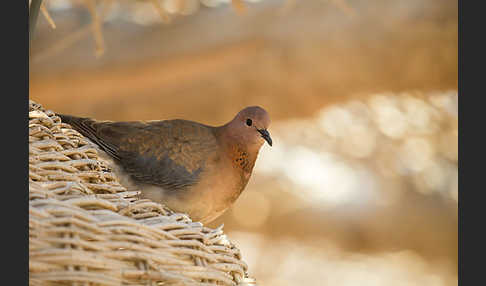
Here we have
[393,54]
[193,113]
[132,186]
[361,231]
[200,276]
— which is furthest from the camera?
[361,231]

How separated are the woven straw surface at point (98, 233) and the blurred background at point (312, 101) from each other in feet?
4.31

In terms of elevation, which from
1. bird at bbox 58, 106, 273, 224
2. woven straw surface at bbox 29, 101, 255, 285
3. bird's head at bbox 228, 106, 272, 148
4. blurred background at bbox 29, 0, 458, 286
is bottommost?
woven straw surface at bbox 29, 101, 255, 285

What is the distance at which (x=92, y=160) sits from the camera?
0.60 metres

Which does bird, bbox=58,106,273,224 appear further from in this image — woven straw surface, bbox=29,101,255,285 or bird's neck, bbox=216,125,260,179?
woven straw surface, bbox=29,101,255,285

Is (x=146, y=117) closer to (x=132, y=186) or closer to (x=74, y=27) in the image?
(x=74, y=27)

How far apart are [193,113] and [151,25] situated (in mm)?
373

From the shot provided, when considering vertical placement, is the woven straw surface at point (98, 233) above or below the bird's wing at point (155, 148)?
below

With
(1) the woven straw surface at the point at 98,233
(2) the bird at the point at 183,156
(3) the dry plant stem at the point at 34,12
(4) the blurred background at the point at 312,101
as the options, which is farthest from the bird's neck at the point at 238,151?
(4) the blurred background at the point at 312,101

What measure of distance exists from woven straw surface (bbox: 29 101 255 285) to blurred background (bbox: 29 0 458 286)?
4.31 feet

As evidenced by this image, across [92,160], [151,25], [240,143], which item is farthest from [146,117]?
[92,160]

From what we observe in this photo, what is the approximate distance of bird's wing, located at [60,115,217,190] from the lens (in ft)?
3.08

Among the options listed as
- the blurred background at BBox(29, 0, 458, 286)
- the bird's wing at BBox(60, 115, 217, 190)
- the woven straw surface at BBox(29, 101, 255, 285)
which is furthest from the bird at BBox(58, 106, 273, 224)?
the blurred background at BBox(29, 0, 458, 286)

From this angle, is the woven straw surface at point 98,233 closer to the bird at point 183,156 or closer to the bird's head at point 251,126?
the bird at point 183,156

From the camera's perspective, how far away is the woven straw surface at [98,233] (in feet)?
1.52
